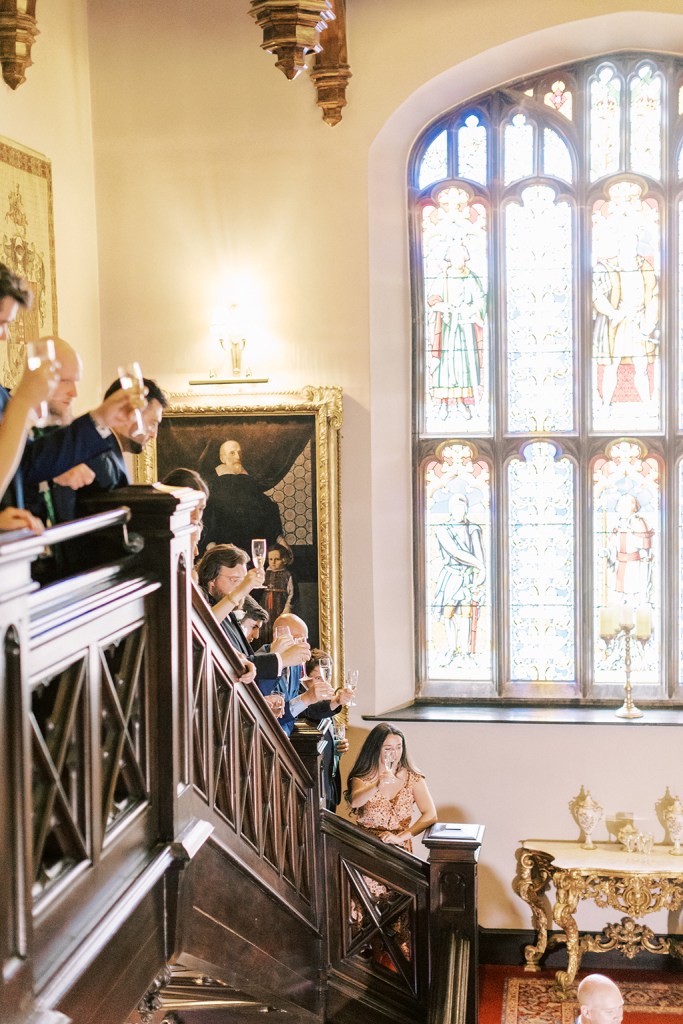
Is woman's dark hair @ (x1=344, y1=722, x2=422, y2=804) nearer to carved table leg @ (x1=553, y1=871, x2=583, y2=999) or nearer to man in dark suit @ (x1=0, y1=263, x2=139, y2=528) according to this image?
carved table leg @ (x1=553, y1=871, x2=583, y2=999)

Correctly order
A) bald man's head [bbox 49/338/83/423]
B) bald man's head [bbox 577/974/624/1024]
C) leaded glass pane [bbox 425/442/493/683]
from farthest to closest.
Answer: leaded glass pane [bbox 425/442/493/683] → bald man's head [bbox 577/974/624/1024] → bald man's head [bbox 49/338/83/423]

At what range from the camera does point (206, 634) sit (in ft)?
12.2

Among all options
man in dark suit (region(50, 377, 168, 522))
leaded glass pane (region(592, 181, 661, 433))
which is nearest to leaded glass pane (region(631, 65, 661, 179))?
leaded glass pane (region(592, 181, 661, 433))

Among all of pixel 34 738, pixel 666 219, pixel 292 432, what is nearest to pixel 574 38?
pixel 666 219

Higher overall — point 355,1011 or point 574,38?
point 574,38

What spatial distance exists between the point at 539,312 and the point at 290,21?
10.5 ft

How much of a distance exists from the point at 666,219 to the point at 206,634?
518 cm

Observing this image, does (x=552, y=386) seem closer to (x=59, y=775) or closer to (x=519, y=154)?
(x=519, y=154)

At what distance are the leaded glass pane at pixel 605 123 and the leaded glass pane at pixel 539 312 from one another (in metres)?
0.35

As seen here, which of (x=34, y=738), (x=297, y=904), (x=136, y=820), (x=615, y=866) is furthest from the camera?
(x=615, y=866)

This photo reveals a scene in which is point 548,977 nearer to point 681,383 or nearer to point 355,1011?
point 355,1011

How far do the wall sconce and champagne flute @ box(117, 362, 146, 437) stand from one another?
473cm

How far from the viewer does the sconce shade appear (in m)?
5.19

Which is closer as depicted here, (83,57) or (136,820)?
(136,820)
